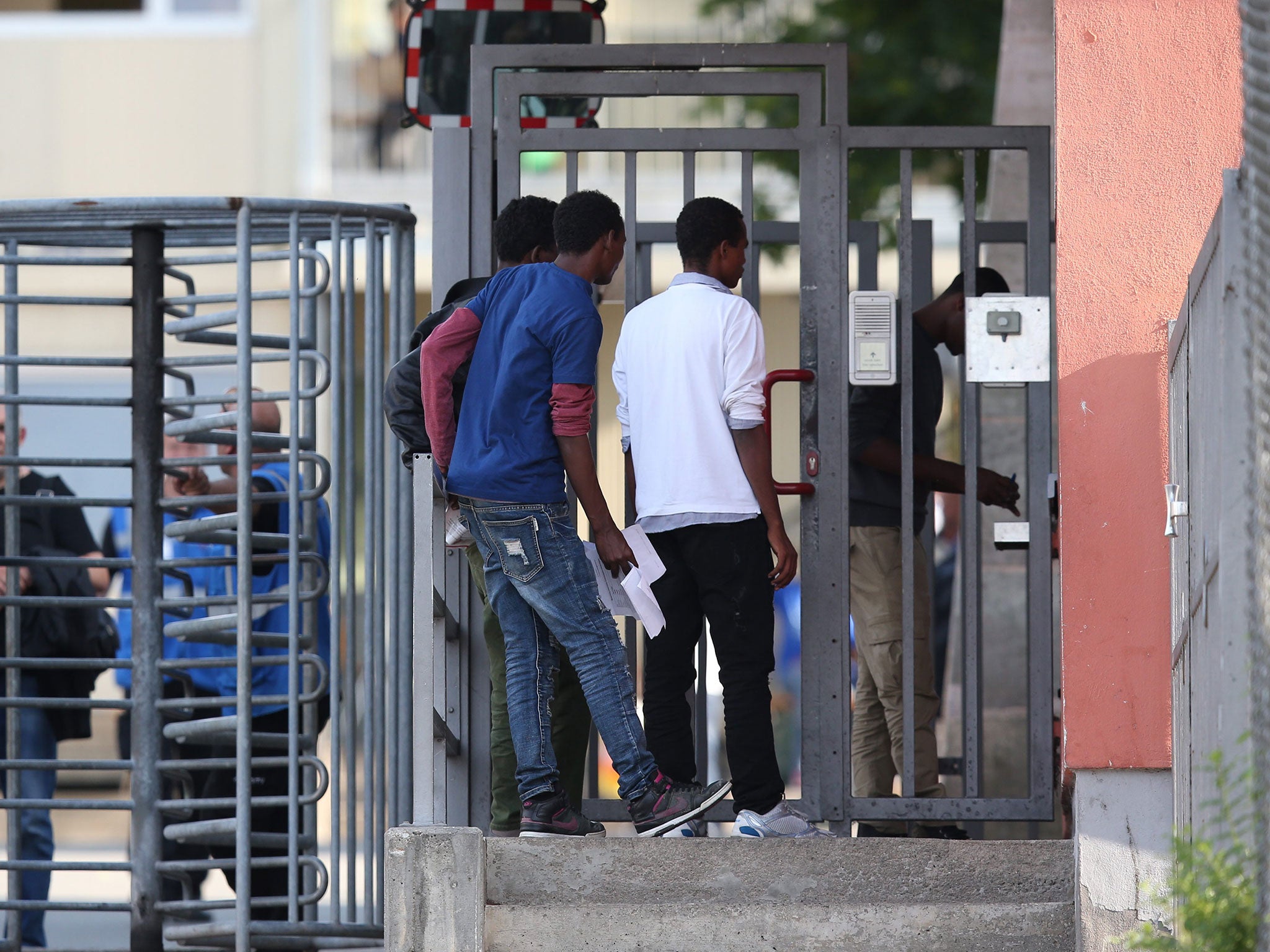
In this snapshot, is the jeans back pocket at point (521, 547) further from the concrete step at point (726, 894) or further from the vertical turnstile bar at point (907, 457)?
the vertical turnstile bar at point (907, 457)

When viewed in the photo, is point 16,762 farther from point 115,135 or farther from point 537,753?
point 115,135

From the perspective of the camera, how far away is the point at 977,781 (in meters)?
5.96

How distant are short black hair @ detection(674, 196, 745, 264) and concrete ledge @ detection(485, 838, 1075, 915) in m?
1.72

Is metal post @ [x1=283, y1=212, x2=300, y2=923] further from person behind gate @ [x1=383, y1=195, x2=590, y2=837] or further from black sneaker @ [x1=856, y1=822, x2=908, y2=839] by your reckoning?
black sneaker @ [x1=856, y1=822, x2=908, y2=839]

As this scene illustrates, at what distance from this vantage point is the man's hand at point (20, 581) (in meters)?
7.68

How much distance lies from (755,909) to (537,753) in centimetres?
77

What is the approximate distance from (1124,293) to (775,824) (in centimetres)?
174

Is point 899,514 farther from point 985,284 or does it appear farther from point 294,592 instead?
point 294,592

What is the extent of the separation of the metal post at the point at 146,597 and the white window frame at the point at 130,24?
11973 millimetres

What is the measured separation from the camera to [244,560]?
6723 millimetres

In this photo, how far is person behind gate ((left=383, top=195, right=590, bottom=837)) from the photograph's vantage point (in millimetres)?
5781

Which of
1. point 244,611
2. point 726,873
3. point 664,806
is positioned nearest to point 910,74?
point 244,611

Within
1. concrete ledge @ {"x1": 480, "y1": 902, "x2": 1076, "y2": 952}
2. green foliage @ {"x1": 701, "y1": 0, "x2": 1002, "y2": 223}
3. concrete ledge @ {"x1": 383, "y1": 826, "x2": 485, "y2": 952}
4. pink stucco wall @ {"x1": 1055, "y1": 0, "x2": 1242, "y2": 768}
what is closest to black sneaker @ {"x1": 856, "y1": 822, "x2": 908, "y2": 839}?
pink stucco wall @ {"x1": 1055, "y1": 0, "x2": 1242, "y2": 768}

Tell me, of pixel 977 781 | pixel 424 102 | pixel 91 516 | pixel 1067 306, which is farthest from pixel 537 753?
pixel 91 516
